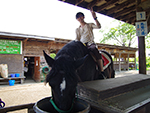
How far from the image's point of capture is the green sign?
823 centimetres

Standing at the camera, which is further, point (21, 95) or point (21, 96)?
point (21, 95)

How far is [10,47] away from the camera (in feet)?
27.9

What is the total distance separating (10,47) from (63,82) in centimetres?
897

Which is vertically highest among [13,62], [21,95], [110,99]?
[13,62]

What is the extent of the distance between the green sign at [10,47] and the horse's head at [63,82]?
28.5 ft

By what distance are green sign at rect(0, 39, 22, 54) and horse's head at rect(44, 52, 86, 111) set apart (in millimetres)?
8695

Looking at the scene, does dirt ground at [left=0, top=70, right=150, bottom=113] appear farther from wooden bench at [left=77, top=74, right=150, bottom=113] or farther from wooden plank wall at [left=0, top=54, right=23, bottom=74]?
wooden bench at [left=77, top=74, right=150, bottom=113]

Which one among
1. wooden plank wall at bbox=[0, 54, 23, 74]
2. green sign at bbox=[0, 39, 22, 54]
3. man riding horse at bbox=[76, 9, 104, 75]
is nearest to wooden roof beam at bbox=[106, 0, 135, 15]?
man riding horse at bbox=[76, 9, 104, 75]

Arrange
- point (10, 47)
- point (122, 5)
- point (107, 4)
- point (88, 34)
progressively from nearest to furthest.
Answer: point (88, 34) < point (107, 4) < point (122, 5) < point (10, 47)

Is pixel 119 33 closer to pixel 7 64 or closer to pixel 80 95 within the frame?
pixel 7 64

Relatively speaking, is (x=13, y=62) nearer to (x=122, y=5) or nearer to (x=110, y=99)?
(x=122, y=5)

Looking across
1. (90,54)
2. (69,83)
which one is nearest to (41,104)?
(69,83)

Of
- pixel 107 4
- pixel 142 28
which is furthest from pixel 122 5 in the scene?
pixel 142 28

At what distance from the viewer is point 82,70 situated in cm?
204
